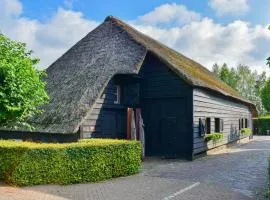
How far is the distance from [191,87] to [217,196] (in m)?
9.05

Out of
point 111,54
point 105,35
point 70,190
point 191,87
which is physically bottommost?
point 70,190

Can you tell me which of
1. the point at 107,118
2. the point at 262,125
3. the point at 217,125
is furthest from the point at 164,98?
the point at 262,125

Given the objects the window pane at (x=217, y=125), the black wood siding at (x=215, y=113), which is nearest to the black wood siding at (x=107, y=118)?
the black wood siding at (x=215, y=113)

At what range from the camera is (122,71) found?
1858 centimetres

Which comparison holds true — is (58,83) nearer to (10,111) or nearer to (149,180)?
(10,111)

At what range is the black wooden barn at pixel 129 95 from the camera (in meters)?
17.6

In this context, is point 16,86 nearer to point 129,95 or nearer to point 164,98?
point 129,95

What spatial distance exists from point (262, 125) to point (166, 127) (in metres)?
30.2

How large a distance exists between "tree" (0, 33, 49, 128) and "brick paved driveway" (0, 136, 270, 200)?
17.7 ft

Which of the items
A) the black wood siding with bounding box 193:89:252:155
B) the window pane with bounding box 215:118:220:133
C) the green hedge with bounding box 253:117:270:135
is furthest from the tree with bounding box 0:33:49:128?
the green hedge with bounding box 253:117:270:135

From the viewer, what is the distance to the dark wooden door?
19.4 m

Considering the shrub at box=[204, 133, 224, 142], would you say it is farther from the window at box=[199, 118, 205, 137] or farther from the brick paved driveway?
the brick paved driveway

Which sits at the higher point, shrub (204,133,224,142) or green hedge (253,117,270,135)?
green hedge (253,117,270,135)

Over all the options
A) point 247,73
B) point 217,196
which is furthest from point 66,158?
point 247,73
